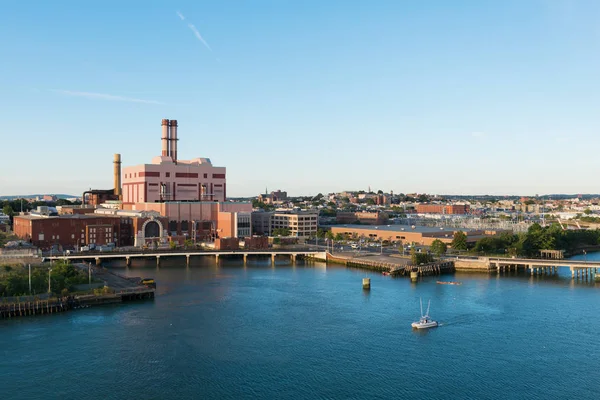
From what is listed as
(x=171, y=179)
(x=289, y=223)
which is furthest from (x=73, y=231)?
(x=289, y=223)

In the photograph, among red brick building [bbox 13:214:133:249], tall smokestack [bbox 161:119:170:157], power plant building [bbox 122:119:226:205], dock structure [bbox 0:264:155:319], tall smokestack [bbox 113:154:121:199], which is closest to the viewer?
dock structure [bbox 0:264:155:319]

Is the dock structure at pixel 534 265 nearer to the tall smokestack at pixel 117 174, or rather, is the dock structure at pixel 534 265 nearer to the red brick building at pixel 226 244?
the red brick building at pixel 226 244

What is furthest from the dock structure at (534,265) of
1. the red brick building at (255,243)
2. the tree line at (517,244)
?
the red brick building at (255,243)

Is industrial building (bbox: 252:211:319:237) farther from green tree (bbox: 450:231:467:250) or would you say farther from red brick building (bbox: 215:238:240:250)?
green tree (bbox: 450:231:467:250)

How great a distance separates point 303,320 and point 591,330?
39.7 ft

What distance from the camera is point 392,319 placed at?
25.4 metres

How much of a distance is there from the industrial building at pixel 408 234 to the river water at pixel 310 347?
71.7 feet

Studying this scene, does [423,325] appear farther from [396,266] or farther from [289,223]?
[289,223]

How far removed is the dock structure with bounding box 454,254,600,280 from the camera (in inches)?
1554

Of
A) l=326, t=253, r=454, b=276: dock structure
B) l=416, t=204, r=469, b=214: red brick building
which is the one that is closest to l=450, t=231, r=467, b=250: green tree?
l=326, t=253, r=454, b=276: dock structure

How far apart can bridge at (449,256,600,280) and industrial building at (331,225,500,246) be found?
387 inches

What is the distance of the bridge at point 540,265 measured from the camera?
3947 centimetres

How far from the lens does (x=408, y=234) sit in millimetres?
55812

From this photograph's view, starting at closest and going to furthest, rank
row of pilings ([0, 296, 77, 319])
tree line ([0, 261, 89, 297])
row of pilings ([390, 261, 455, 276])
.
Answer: row of pilings ([0, 296, 77, 319]) → tree line ([0, 261, 89, 297]) → row of pilings ([390, 261, 455, 276])
